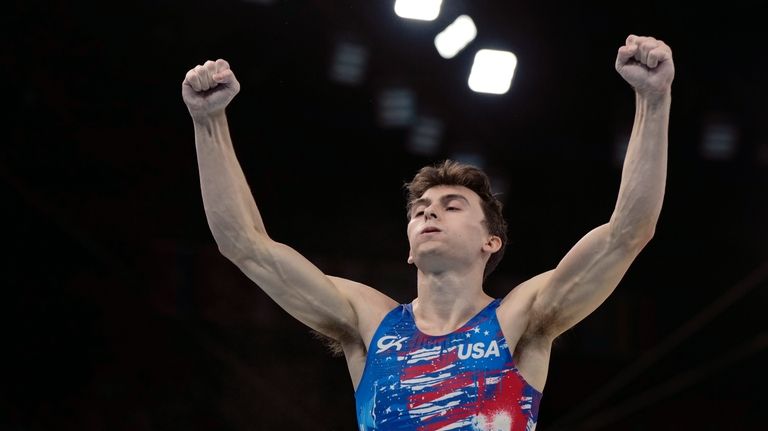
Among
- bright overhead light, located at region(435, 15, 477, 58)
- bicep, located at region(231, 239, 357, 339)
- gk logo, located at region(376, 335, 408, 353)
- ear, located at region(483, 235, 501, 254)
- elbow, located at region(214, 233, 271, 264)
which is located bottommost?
gk logo, located at region(376, 335, 408, 353)

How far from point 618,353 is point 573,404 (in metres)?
0.51

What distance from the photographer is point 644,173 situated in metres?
2.87

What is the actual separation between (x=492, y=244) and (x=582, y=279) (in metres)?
0.55

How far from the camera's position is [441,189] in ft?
11.5

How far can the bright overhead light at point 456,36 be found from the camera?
235 inches

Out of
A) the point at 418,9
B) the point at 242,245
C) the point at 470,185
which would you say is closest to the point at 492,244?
the point at 470,185

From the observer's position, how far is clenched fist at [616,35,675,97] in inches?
111

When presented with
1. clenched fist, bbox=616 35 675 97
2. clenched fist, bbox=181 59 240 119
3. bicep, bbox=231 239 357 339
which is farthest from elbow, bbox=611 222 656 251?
clenched fist, bbox=181 59 240 119

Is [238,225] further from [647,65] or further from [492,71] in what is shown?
[492,71]

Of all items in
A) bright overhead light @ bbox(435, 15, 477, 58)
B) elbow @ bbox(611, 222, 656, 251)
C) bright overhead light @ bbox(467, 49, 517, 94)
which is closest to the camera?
elbow @ bbox(611, 222, 656, 251)

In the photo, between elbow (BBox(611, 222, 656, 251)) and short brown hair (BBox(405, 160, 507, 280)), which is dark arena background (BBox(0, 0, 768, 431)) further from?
elbow (BBox(611, 222, 656, 251))

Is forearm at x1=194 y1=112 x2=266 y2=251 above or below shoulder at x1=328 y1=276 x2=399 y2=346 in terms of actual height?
above

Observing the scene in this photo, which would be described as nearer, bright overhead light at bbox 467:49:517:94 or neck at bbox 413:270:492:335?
neck at bbox 413:270:492:335

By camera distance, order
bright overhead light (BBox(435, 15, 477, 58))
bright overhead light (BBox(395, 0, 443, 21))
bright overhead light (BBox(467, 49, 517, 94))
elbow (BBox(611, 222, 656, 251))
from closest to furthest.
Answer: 1. elbow (BBox(611, 222, 656, 251))
2. bright overhead light (BBox(395, 0, 443, 21))
3. bright overhead light (BBox(435, 15, 477, 58))
4. bright overhead light (BBox(467, 49, 517, 94))
